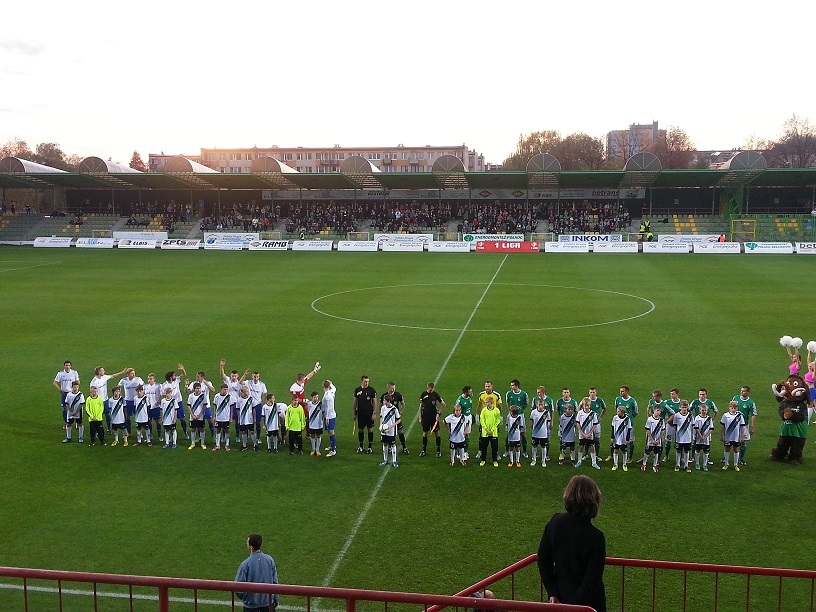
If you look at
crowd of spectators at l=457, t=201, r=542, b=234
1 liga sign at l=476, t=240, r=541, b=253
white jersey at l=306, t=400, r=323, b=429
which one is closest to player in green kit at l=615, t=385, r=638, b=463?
white jersey at l=306, t=400, r=323, b=429

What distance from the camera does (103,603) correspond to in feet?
30.1

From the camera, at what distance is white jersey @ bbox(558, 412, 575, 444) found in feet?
44.7

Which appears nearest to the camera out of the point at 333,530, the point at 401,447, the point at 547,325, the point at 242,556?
the point at 242,556

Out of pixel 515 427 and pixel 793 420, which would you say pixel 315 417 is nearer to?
pixel 515 427

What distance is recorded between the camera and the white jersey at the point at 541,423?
44.8 ft

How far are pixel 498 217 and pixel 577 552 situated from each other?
2293 inches

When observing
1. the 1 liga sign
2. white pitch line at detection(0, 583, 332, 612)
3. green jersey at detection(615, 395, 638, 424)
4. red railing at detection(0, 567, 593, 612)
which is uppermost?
red railing at detection(0, 567, 593, 612)

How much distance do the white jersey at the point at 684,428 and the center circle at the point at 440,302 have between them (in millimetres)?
11800

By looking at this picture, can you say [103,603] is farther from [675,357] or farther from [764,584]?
[675,357]

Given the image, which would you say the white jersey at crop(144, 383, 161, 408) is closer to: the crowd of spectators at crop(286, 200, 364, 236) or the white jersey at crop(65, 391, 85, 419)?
the white jersey at crop(65, 391, 85, 419)

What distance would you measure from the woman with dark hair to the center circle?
65.3ft

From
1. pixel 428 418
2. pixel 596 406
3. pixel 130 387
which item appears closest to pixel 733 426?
pixel 596 406

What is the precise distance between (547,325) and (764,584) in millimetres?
16779

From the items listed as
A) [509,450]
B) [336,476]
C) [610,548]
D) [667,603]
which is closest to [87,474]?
[336,476]
